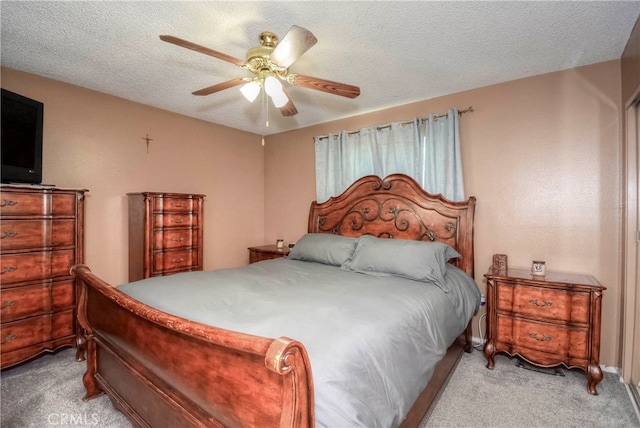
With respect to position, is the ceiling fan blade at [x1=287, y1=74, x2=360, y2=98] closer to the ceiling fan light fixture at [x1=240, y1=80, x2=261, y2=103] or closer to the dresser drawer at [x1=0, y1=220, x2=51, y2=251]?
the ceiling fan light fixture at [x1=240, y1=80, x2=261, y2=103]

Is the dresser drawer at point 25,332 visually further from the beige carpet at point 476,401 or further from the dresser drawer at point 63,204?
the dresser drawer at point 63,204

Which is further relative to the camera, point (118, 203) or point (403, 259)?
point (118, 203)

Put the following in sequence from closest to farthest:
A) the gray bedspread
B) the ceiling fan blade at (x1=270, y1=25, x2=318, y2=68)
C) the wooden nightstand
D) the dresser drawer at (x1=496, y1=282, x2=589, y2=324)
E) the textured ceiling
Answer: the gray bedspread → the ceiling fan blade at (x1=270, y1=25, x2=318, y2=68) → the textured ceiling → the dresser drawer at (x1=496, y1=282, x2=589, y2=324) → the wooden nightstand

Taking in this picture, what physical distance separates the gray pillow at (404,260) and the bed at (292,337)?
1 cm

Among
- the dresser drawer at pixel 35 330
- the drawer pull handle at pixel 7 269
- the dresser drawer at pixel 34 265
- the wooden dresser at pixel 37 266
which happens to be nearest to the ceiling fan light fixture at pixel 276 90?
the wooden dresser at pixel 37 266

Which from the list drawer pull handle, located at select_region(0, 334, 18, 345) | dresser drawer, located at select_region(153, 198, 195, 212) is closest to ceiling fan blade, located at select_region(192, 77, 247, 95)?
dresser drawer, located at select_region(153, 198, 195, 212)

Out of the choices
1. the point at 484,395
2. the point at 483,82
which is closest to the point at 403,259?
the point at 484,395

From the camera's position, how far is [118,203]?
11.0 feet

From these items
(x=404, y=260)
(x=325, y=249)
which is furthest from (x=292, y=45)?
(x=325, y=249)

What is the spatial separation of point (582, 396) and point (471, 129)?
7.77 feet

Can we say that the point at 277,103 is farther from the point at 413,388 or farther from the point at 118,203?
the point at 118,203

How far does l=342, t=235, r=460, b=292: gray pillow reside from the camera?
7.84 ft

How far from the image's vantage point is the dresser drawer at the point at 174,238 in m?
3.29

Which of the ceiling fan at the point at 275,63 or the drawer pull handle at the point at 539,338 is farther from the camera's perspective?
the drawer pull handle at the point at 539,338
